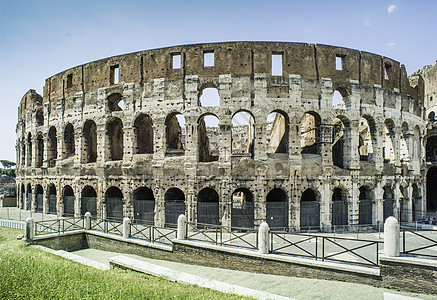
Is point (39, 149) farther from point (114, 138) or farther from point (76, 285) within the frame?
point (76, 285)

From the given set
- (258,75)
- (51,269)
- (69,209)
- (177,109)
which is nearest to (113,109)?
(177,109)

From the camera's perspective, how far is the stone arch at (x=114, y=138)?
61.3 ft

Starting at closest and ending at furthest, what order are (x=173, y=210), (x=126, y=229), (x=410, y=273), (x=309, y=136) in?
(x=410, y=273) < (x=126, y=229) < (x=173, y=210) < (x=309, y=136)

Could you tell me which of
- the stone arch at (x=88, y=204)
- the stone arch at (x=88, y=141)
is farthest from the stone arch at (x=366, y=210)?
the stone arch at (x=88, y=141)

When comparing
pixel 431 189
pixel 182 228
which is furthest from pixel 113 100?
pixel 431 189

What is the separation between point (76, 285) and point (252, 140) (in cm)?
1325

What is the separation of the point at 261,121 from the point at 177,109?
16.9 feet

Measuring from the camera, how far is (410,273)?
7.87m

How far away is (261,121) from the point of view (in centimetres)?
1573

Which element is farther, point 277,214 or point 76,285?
point 277,214

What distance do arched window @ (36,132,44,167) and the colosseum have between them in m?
5.66

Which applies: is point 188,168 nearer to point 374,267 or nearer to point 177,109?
point 177,109

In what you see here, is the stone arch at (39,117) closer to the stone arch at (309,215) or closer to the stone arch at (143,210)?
the stone arch at (143,210)

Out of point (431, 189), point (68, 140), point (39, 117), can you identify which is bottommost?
point (431, 189)
